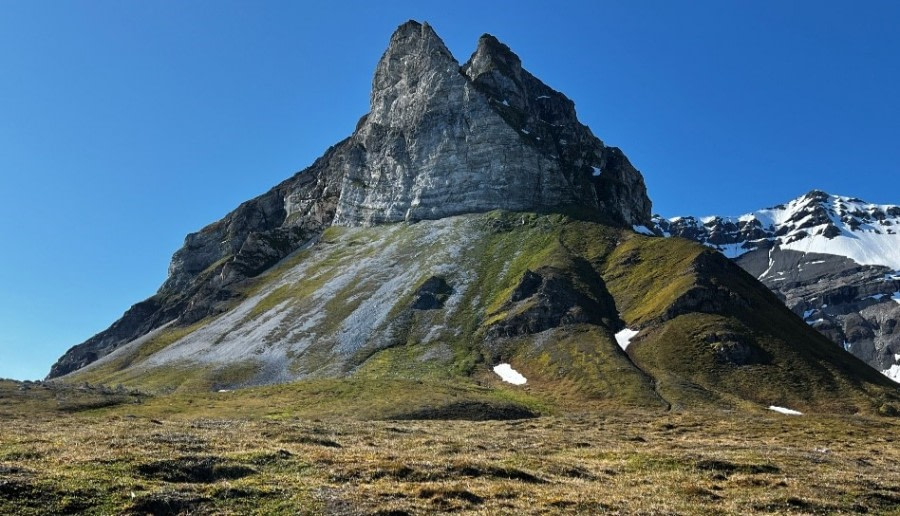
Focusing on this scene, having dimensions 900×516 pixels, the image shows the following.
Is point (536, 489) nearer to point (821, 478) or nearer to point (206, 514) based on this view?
point (206, 514)

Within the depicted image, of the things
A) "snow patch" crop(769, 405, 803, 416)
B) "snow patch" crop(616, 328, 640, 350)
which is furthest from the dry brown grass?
"snow patch" crop(616, 328, 640, 350)

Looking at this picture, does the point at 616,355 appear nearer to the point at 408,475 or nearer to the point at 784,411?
the point at 784,411

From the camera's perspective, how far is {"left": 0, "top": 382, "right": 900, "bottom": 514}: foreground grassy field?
1037 inches

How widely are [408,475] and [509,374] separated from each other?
113 m

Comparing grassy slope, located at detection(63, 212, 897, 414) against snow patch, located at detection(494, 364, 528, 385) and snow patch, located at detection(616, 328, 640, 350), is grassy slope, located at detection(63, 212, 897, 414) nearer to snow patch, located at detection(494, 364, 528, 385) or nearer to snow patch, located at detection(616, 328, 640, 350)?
snow patch, located at detection(616, 328, 640, 350)

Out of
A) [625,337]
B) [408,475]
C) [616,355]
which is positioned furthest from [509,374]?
[408,475]

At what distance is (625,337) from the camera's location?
6093 inches

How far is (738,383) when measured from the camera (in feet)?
422

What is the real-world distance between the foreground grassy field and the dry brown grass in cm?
9

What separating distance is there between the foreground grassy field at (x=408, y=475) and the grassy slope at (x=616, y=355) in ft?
179

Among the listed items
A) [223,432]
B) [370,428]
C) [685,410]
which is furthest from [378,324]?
[223,432]

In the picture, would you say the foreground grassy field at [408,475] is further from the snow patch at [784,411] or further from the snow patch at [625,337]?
the snow patch at [625,337]

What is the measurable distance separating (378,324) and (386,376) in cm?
3470

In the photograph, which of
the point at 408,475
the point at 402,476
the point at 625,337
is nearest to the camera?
the point at 402,476
